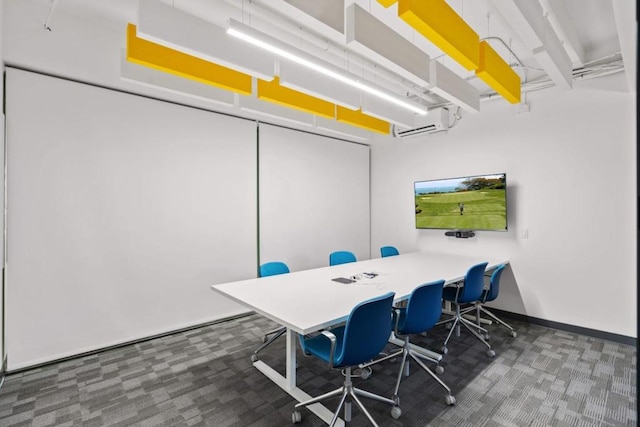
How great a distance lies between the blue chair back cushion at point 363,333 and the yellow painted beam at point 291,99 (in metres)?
2.57

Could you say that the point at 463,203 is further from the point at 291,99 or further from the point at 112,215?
the point at 112,215

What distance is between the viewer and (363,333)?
214 centimetres

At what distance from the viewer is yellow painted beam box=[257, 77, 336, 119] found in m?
3.51

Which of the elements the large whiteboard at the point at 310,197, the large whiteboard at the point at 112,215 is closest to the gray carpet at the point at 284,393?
the large whiteboard at the point at 112,215

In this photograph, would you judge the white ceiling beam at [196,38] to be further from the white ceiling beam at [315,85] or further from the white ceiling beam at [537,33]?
the white ceiling beam at [537,33]

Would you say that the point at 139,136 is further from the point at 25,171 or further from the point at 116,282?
the point at 116,282

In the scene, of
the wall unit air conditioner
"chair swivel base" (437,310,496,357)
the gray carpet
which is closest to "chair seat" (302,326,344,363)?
the gray carpet

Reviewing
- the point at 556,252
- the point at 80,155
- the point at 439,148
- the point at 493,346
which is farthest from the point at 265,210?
the point at 556,252

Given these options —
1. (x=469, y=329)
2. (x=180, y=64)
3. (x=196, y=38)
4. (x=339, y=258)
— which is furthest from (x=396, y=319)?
(x=180, y=64)

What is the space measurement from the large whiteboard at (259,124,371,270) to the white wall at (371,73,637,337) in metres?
1.77

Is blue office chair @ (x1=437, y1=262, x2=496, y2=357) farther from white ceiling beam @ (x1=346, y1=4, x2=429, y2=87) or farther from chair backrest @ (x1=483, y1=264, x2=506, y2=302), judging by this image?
white ceiling beam @ (x1=346, y1=4, x2=429, y2=87)

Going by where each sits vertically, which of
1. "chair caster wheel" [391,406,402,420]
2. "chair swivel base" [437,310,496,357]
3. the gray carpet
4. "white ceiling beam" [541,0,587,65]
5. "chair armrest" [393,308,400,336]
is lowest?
the gray carpet

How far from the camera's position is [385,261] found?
442 cm

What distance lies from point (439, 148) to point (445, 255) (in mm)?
1820
